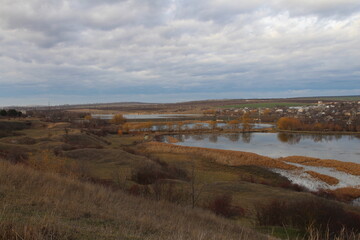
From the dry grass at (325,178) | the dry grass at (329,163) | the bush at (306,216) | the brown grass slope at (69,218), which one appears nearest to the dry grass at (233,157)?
the dry grass at (325,178)

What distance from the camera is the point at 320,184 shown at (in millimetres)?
29766

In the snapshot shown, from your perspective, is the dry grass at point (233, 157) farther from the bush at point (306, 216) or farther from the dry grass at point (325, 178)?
the bush at point (306, 216)

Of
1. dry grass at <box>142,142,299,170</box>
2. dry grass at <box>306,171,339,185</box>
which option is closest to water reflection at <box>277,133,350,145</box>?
dry grass at <box>142,142,299,170</box>

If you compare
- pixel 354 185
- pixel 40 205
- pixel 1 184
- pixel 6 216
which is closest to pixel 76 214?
pixel 40 205

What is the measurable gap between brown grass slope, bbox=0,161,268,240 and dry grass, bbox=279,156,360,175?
3057cm

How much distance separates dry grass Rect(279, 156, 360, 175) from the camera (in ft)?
111

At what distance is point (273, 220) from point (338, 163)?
2741 centimetres

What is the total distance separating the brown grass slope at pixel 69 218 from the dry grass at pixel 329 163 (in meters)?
30.6

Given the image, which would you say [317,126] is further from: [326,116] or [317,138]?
[326,116]

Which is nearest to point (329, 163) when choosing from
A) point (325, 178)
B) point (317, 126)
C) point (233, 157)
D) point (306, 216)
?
point (325, 178)

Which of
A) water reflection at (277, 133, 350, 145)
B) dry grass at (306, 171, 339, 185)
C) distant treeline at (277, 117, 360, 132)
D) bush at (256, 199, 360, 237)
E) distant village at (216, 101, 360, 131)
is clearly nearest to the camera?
bush at (256, 199, 360, 237)

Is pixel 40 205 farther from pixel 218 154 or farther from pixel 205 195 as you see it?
pixel 218 154

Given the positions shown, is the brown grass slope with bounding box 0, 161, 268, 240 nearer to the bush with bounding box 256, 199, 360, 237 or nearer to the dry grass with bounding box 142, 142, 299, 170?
the bush with bounding box 256, 199, 360, 237

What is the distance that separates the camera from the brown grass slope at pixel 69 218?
459cm
